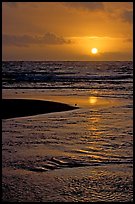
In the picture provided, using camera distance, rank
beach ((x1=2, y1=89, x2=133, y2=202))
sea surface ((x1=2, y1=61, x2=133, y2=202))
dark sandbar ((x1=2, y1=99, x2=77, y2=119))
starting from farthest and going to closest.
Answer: dark sandbar ((x1=2, y1=99, x2=77, y2=119)) → sea surface ((x1=2, y1=61, x2=133, y2=202)) → beach ((x1=2, y1=89, x2=133, y2=202))

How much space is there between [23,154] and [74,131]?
14.3ft

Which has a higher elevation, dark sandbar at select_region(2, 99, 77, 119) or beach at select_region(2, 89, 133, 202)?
dark sandbar at select_region(2, 99, 77, 119)

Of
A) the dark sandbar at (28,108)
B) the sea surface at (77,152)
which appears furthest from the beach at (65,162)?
the dark sandbar at (28,108)

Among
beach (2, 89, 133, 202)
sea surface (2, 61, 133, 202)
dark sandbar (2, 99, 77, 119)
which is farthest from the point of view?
dark sandbar (2, 99, 77, 119)

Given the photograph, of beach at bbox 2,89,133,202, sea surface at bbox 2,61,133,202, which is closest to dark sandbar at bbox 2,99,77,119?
sea surface at bbox 2,61,133,202

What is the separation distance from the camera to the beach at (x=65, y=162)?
761 centimetres

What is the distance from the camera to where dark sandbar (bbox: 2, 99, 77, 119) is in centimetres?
2132

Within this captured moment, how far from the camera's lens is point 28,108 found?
2294 cm

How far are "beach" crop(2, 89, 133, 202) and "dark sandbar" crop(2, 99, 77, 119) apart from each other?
3380 mm

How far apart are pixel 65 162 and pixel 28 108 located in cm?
1308

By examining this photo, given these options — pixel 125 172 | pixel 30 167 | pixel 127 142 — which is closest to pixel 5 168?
pixel 30 167

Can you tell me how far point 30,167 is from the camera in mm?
9664

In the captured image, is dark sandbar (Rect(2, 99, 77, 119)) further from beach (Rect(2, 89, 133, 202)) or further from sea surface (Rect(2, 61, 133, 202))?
beach (Rect(2, 89, 133, 202))

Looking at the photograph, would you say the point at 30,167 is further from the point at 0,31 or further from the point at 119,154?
the point at 0,31
